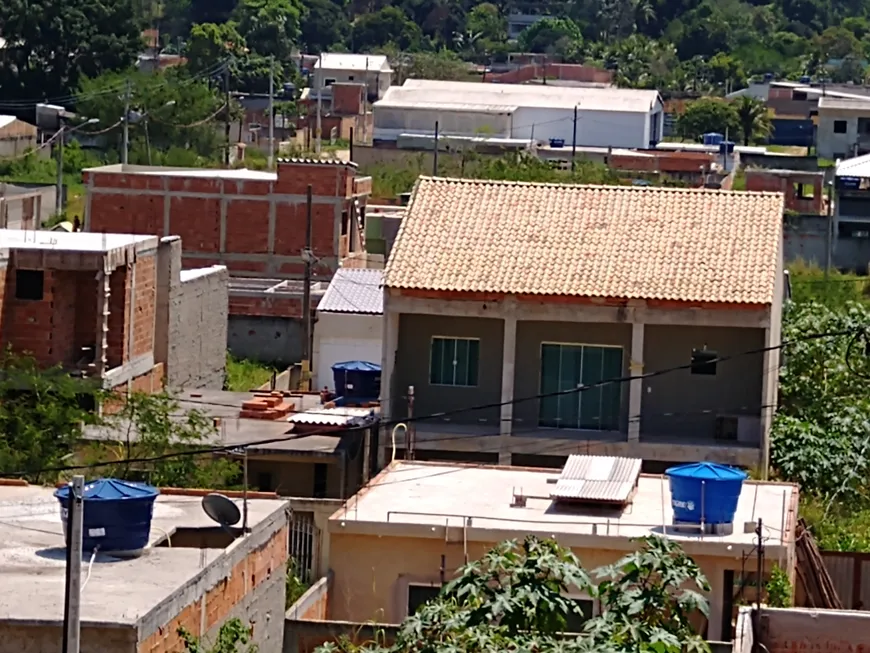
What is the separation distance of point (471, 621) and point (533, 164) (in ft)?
149

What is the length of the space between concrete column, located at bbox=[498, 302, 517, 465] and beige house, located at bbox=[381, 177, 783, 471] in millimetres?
18

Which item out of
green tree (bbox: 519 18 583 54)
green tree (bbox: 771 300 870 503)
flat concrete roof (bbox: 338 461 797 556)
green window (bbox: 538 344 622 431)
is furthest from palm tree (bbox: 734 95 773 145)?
flat concrete roof (bbox: 338 461 797 556)

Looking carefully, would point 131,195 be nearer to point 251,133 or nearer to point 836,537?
point 836,537

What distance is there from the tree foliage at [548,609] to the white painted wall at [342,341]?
63.7 ft

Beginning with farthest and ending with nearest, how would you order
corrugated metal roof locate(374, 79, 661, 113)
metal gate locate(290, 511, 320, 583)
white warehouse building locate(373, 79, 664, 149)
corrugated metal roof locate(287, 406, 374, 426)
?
corrugated metal roof locate(374, 79, 661, 113) → white warehouse building locate(373, 79, 664, 149) → corrugated metal roof locate(287, 406, 374, 426) → metal gate locate(290, 511, 320, 583)

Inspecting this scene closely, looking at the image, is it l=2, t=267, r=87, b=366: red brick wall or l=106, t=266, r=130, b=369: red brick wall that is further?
l=106, t=266, r=130, b=369: red brick wall

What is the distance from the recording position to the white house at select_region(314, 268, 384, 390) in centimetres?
3297

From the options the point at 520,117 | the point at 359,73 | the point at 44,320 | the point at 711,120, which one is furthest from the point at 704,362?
the point at 359,73

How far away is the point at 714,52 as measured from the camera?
129 m

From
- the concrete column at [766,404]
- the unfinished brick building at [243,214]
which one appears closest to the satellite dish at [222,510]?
the concrete column at [766,404]

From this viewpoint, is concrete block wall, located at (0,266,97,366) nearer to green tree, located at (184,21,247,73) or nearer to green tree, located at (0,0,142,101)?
green tree, located at (0,0,142,101)

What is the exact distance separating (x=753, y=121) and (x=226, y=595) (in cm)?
7728

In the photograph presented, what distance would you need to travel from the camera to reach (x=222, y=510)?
1656 centimetres

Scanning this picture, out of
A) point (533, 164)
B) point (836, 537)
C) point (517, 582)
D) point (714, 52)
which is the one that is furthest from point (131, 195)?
point (714, 52)
